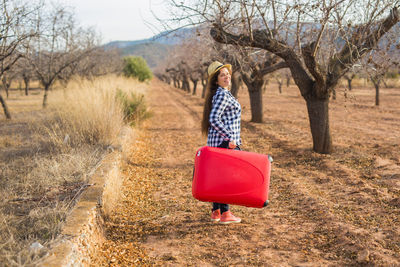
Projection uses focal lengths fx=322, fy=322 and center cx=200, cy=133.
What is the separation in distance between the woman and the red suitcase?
27cm

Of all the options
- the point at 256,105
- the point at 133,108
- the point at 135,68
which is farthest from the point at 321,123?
the point at 135,68

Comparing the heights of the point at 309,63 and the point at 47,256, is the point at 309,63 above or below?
above

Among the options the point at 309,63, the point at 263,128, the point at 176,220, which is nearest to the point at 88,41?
the point at 263,128

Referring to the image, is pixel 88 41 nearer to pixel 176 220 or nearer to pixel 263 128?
pixel 263 128

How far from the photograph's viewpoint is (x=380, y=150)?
736cm

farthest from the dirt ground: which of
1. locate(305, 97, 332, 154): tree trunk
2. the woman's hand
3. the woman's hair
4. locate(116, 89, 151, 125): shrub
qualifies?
locate(116, 89, 151, 125): shrub

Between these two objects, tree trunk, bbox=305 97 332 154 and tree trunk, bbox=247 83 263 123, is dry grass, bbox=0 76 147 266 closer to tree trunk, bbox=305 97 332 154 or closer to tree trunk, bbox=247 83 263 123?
tree trunk, bbox=305 97 332 154

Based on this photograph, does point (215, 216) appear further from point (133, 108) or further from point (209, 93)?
point (133, 108)

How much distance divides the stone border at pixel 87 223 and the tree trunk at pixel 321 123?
4.50 meters

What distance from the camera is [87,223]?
323 centimetres

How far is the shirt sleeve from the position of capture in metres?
3.55

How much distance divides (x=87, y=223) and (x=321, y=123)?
18.3 feet

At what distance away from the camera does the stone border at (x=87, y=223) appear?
8.50 ft

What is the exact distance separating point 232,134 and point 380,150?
17.4ft
